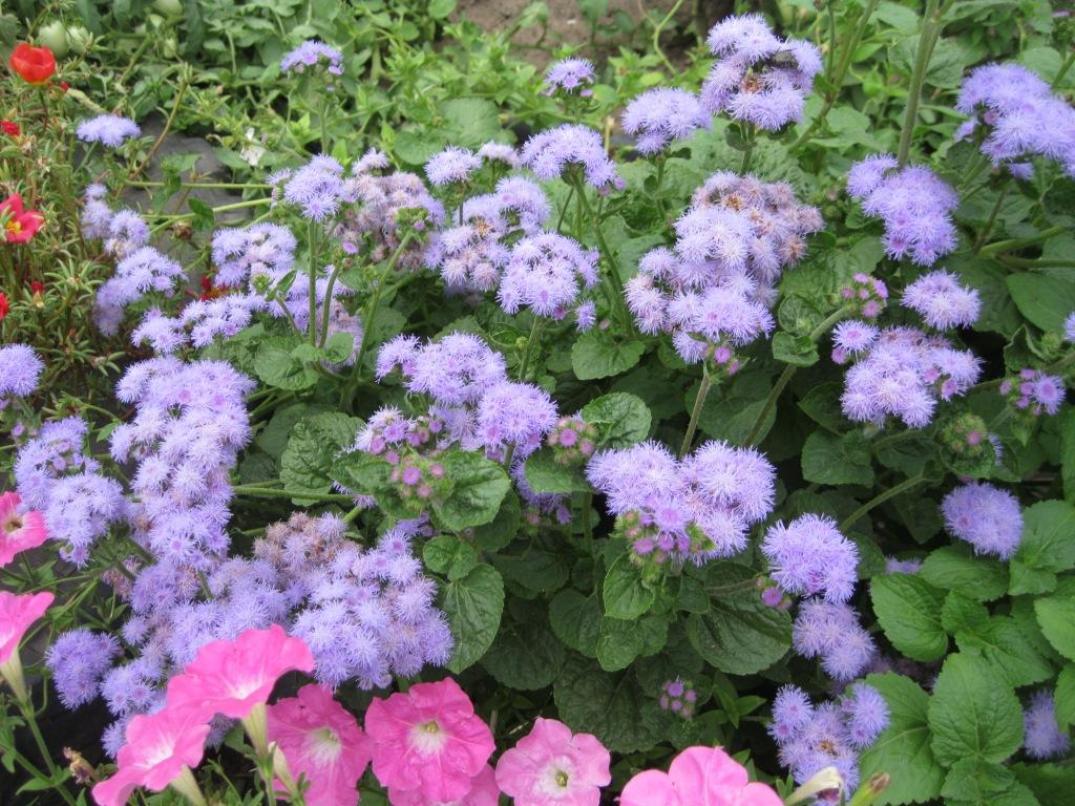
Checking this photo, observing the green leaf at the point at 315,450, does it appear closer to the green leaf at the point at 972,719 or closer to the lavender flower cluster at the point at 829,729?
the lavender flower cluster at the point at 829,729

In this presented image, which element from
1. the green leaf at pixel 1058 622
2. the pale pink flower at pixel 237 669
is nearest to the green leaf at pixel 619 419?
the pale pink flower at pixel 237 669

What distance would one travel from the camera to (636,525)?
70.2 inches

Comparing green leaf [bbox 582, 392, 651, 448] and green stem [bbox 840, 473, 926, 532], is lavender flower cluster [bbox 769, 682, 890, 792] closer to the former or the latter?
green stem [bbox 840, 473, 926, 532]

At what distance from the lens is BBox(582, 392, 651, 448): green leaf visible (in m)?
1.98

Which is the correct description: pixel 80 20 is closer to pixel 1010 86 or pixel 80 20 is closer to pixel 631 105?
pixel 631 105

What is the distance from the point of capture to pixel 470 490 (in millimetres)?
1890

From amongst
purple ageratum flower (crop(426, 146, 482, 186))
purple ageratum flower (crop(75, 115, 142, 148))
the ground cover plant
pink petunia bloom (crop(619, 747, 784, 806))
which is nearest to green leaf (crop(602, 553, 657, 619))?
the ground cover plant

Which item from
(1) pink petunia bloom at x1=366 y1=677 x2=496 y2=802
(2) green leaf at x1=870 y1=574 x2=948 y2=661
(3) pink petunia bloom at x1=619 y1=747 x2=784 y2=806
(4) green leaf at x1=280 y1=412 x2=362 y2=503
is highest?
(3) pink petunia bloom at x1=619 y1=747 x2=784 y2=806

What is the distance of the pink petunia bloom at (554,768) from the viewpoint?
2004 mm

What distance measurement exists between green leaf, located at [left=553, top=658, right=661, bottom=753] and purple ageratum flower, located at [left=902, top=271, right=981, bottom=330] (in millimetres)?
1124

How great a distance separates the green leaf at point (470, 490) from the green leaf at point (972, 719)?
106 centimetres

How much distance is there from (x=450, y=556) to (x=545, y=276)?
0.67m

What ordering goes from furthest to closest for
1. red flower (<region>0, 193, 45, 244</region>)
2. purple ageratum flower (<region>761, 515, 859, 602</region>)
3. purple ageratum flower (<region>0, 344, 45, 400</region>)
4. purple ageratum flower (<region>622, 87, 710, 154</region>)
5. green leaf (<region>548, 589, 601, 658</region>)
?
red flower (<region>0, 193, 45, 244</region>) < purple ageratum flower (<region>622, 87, 710, 154</region>) < purple ageratum flower (<region>0, 344, 45, 400</region>) < green leaf (<region>548, 589, 601, 658</region>) < purple ageratum flower (<region>761, 515, 859, 602</region>)

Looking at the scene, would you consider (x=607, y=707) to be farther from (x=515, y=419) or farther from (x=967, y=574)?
(x=967, y=574)
